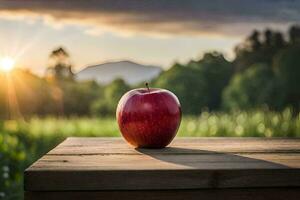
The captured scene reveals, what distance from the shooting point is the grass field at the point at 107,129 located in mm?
7392

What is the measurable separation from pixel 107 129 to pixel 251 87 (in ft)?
54.6

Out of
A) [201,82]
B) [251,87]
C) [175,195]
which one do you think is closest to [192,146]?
[175,195]

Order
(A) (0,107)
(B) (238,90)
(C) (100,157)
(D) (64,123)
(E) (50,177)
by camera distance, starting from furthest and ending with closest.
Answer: (B) (238,90) → (A) (0,107) → (D) (64,123) → (C) (100,157) → (E) (50,177)

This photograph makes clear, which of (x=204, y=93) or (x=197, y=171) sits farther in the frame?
(x=204, y=93)

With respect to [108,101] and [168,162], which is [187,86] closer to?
[108,101]

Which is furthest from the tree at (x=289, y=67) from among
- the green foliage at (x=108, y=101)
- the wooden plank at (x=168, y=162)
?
the wooden plank at (x=168, y=162)

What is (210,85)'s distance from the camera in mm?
21266

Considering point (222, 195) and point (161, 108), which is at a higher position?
point (161, 108)

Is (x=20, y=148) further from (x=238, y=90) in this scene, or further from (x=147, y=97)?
(x=238, y=90)

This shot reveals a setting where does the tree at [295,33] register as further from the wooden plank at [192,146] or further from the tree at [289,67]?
the wooden plank at [192,146]

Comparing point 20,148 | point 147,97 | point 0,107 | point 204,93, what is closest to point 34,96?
point 0,107

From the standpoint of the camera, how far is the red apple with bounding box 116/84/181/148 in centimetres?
247

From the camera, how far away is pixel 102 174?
1.89m

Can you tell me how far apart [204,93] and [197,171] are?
20.7 meters
